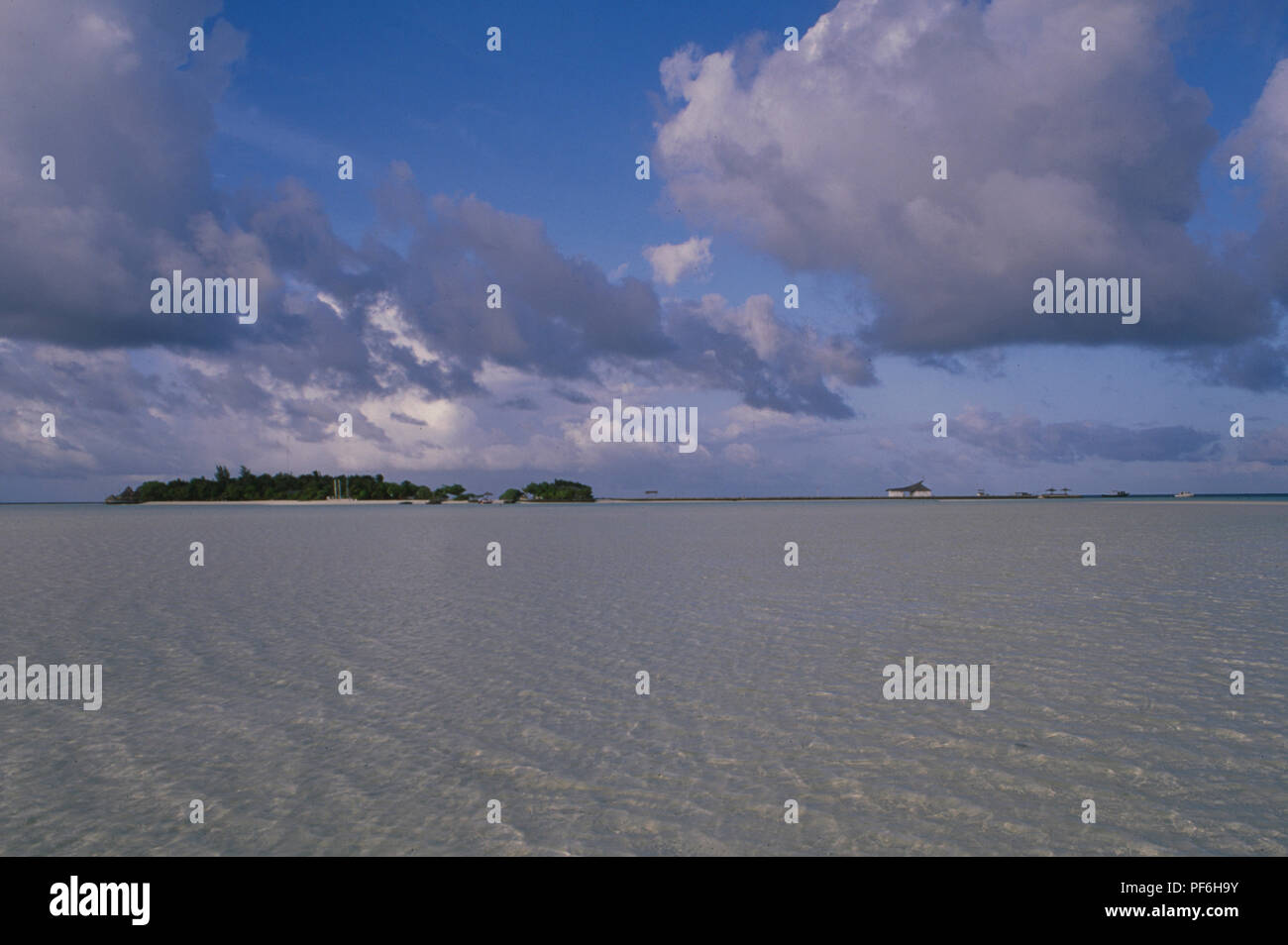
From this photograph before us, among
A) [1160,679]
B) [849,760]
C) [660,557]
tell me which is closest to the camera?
[849,760]

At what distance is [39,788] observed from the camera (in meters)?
9.77

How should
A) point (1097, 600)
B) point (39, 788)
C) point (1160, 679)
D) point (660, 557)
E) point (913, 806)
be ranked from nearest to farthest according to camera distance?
point (913, 806) < point (39, 788) < point (1160, 679) < point (1097, 600) < point (660, 557)

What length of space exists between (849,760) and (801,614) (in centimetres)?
1259

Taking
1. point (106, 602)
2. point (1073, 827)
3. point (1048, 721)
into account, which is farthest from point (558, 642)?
point (106, 602)

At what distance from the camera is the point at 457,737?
11820mm

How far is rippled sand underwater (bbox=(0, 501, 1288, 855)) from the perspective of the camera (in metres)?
8.59

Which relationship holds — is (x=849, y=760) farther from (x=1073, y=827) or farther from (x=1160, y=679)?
(x=1160, y=679)

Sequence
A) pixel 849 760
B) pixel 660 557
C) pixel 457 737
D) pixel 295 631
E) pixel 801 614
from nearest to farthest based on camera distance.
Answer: pixel 849 760, pixel 457 737, pixel 295 631, pixel 801 614, pixel 660 557

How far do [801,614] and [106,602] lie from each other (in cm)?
2527

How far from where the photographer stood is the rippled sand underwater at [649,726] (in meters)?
8.59

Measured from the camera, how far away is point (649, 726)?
40.6ft

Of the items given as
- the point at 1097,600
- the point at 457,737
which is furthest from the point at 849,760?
the point at 1097,600
